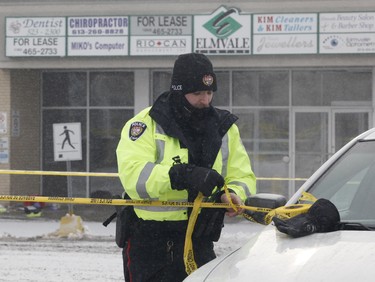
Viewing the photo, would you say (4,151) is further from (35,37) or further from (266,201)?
(266,201)

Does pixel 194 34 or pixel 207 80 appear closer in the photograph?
pixel 207 80

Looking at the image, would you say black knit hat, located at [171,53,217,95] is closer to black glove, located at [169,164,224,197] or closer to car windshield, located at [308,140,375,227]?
black glove, located at [169,164,224,197]

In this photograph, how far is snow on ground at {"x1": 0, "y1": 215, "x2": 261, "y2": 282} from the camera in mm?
9055

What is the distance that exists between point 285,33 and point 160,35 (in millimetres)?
2633

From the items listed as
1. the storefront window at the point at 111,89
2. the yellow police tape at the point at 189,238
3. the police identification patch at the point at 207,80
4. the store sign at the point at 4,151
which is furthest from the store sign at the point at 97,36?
the yellow police tape at the point at 189,238

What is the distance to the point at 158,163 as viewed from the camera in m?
4.50

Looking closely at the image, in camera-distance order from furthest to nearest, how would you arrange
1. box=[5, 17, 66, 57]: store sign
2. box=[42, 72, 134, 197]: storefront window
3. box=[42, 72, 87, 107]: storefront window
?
box=[42, 72, 87, 107]: storefront window, box=[42, 72, 134, 197]: storefront window, box=[5, 17, 66, 57]: store sign

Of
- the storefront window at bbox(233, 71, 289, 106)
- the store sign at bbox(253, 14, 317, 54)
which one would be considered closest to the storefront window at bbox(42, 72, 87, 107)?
the storefront window at bbox(233, 71, 289, 106)

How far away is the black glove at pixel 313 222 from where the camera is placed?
3561mm

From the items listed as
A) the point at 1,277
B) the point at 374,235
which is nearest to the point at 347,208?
the point at 374,235

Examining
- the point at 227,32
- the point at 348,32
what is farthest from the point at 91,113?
the point at 348,32

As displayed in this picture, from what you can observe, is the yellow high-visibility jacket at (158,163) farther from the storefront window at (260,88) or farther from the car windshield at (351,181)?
the storefront window at (260,88)

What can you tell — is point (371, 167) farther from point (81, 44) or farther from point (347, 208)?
point (81, 44)

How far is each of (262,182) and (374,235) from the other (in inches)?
605
